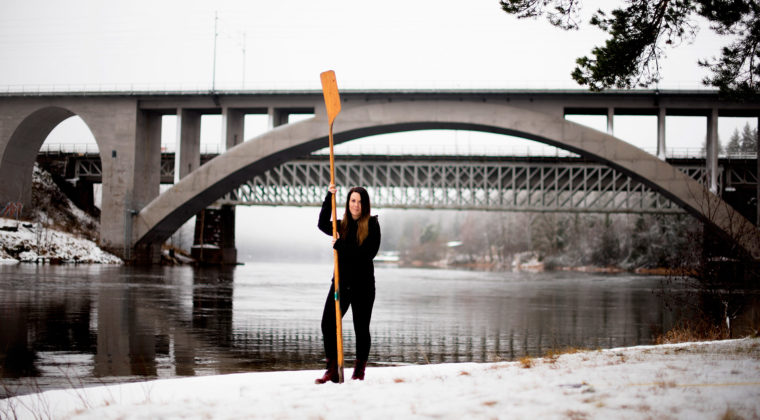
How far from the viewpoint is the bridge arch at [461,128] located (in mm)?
38906

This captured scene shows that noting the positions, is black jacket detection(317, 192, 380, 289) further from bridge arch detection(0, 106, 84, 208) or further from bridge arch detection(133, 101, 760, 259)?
bridge arch detection(0, 106, 84, 208)

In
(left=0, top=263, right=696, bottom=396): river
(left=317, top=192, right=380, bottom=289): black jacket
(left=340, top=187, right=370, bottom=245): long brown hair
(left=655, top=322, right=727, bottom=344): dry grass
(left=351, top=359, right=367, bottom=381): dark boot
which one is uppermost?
(left=340, top=187, right=370, bottom=245): long brown hair

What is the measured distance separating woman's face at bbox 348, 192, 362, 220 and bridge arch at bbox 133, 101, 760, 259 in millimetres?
34124

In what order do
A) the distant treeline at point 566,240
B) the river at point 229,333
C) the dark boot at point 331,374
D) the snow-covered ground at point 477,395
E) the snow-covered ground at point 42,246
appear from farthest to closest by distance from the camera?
the distant treeline at point 566,240
the snow-covered ground at point 42,246
the river at point 229,333
the dark boot at point 331,374
the snow-covered ground at point 477,395

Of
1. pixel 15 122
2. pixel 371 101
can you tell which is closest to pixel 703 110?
pixel 371 101

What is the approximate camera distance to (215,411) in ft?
13.4

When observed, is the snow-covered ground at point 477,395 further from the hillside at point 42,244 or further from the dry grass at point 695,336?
the hillside at point 42,244

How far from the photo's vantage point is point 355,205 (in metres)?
6.29

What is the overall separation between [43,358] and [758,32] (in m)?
11.2

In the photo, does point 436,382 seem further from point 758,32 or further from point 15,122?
point 15,122

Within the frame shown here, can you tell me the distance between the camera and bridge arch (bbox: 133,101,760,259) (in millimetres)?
38906

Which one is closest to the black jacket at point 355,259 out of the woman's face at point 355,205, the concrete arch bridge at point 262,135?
the woman's face at point 355,205

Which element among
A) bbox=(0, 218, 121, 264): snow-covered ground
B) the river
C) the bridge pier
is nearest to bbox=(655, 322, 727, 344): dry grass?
the river

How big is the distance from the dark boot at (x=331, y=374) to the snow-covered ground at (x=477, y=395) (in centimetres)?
25
